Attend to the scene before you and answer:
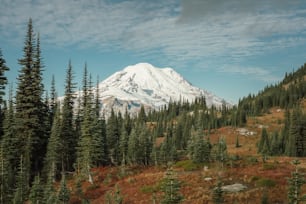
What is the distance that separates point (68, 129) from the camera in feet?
151

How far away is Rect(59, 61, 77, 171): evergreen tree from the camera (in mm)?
44603

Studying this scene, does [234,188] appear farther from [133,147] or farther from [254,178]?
[133,147]

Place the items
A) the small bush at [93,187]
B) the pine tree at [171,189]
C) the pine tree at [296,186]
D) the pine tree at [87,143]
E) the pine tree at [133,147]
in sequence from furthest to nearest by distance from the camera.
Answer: the pine tree at [133,147], the pine tree at [87,143], the small bush at [93,187], the pine tree at [171,189], the pine tree at [296,186]

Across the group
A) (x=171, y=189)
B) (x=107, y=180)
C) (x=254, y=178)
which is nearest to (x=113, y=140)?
(x=107, y=180)

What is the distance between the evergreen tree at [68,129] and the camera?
4460 cm

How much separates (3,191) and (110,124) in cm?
5108

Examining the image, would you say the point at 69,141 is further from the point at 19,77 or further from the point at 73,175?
the point at 19,77

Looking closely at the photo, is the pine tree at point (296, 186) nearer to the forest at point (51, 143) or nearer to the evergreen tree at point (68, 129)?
the forest at point (51, 143)

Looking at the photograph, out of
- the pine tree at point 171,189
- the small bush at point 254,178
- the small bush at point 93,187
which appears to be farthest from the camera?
the small bush at point 93,187

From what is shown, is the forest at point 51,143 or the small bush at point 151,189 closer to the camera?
the forest at point 51,143

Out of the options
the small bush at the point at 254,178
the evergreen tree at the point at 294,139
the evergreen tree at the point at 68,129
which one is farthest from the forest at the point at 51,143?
the evergreen tree at the point at 294,139

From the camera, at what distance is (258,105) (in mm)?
187875

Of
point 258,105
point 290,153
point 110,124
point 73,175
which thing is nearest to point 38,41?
point 73,175

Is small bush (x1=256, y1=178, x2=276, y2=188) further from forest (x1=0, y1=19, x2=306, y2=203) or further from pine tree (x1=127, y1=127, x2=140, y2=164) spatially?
pine tree (x1=127, y1=127, x2=140, y2=164)
